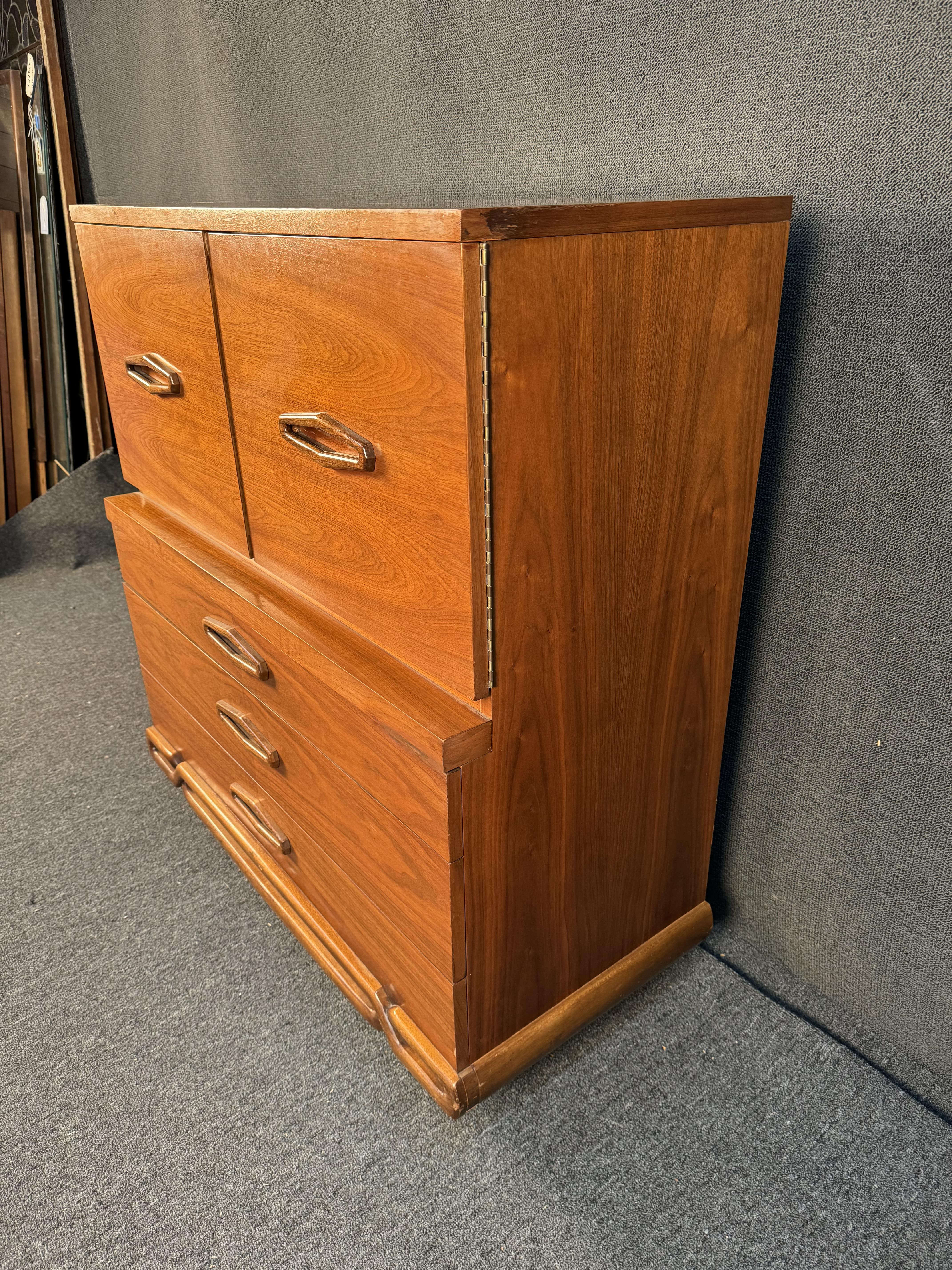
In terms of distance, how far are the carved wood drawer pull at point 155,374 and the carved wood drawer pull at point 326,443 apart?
0.25 m

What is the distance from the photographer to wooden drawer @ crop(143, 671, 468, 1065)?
0.90 m

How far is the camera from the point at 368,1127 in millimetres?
944

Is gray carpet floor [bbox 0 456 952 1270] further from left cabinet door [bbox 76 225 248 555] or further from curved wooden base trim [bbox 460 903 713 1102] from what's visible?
left cabinet door [bbox 76 225 248 555]

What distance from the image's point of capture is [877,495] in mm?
853

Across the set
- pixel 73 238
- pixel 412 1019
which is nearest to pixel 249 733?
pixel 412 1019

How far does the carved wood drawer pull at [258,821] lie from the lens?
44.8 inches

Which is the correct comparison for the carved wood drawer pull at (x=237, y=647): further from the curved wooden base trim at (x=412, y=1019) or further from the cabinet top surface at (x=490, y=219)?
the cabinet top surface at (x=490, y=219)

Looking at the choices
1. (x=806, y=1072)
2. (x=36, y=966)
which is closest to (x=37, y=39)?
(x=36, y=966)

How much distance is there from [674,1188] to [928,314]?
853mm

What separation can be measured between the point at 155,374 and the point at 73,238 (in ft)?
4.90

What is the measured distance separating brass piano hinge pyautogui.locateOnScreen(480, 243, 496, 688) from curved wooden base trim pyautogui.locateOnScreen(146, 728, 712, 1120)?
447mm

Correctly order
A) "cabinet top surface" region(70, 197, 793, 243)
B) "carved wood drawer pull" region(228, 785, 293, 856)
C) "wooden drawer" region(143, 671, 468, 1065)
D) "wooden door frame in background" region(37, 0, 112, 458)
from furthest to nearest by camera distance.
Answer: "wooden door frame in background" region(37, 0, 112, 458) → "carved wood drawer pull" region(228, 785, 293, 856) → "wooden drawer" region(143, 671, 468, 1065) → "cabinet top surface" region(70, 197, 793, 243)

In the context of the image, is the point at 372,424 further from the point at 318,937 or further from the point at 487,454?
the point at 318,937

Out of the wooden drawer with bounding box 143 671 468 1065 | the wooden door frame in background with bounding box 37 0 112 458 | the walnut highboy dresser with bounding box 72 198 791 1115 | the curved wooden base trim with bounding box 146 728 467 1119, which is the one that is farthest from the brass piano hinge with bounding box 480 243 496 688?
the wooden door frame in background with bounding box 37 0 112 458
